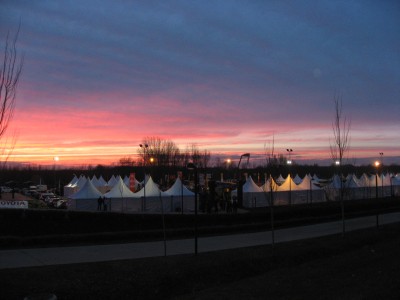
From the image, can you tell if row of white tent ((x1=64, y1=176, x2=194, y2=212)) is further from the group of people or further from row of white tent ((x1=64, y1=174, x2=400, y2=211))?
the group of people

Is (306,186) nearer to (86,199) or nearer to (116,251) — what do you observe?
(86,199)

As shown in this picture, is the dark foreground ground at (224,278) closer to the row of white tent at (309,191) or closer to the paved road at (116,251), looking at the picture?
the paved road at (116,251)

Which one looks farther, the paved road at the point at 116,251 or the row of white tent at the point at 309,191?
the row of white tent at the point at 309,191

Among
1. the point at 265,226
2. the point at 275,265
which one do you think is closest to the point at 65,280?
the point at 275,265

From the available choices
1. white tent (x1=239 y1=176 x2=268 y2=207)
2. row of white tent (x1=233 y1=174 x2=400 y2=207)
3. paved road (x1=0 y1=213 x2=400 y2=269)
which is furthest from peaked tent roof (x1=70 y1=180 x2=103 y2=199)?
paved road (x1=0 y1=213 x2=400 y2=269)

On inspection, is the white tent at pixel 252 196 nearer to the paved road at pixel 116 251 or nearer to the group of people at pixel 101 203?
the group of people at pixel 101 203

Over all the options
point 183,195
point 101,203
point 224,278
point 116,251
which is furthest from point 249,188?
point 224,278

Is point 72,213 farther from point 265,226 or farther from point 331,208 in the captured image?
point 331,208

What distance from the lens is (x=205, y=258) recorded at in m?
10.6

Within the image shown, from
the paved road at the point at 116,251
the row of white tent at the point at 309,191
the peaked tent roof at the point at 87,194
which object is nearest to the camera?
the paved road at the point at 116,251

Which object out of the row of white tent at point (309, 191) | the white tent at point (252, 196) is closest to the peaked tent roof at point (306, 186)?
the row of white tent at point (309, 191)

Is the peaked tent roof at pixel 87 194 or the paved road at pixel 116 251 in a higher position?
the peaked tent roof at pixel 87 194

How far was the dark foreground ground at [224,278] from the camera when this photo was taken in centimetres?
731

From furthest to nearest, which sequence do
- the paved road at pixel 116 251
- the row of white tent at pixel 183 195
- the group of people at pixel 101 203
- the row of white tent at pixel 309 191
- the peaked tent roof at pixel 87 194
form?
the row of white tent at pixel 309 191 → the peaked tent roof at pixel 87 194 → the row of white tent at pixel 183 195 → the group of people at pixel 101 203 → the paved road at pixel 116 251
